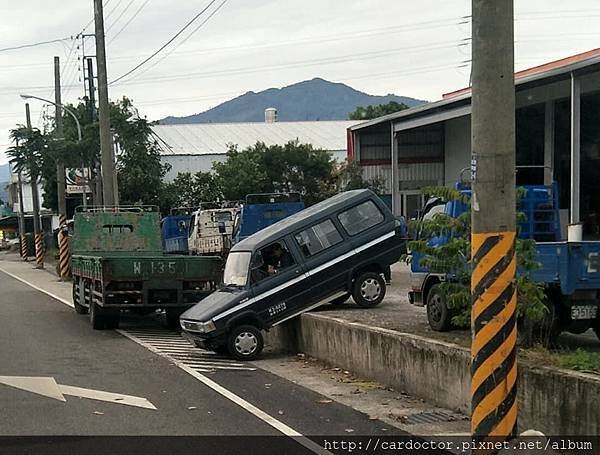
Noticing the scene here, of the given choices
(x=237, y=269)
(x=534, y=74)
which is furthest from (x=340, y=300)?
(x=534, y=74)

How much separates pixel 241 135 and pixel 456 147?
90.4 ft

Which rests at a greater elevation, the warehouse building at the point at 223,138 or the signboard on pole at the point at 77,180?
the warehouse building at the point at 223,138

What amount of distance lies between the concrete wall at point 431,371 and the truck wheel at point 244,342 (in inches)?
37.2

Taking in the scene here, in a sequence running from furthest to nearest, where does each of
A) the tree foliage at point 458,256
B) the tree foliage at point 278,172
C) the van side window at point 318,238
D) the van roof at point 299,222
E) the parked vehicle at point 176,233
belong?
the tree foliage at point 278,172, the parked vehicle at point 176,233, the van side window at point 318,238, the van roof at point 299,222, the tree foliage at point 458,256

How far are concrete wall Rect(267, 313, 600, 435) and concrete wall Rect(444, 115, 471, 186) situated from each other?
20.6 m

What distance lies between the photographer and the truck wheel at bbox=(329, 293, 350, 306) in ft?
49.5

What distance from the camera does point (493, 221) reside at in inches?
279

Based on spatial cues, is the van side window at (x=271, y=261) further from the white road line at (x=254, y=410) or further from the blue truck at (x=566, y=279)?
the blue truck at (x=566, y=279)

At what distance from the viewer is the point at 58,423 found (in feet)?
29.5

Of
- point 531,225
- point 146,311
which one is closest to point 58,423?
point 531,225

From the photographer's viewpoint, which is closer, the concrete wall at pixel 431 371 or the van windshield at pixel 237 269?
the concrete wall at pixel 431 371

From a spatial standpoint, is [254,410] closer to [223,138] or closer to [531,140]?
[531,140]

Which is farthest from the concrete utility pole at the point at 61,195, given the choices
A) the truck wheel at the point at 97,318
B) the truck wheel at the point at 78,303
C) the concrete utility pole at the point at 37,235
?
the truck wheel at the point at 97,318

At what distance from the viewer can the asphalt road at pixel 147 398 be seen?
8781mm
